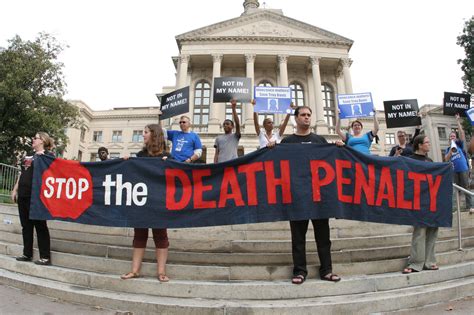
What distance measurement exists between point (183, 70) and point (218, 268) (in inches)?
1431

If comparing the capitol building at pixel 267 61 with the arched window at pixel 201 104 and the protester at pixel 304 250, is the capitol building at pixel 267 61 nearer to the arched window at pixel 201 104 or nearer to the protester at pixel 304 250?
the arched window at pixel 201 104

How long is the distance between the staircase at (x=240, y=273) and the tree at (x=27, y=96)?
69.6 ft

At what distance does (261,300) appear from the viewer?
383cm

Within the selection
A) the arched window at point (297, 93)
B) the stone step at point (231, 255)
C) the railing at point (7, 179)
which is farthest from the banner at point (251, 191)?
the arched window at point (297, 93)

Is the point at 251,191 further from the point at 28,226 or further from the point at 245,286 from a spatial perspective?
the point at 28,226

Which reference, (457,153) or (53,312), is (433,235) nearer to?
(457,153)

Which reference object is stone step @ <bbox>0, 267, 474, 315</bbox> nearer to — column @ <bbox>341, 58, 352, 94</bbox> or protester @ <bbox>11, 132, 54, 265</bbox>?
protester @ <bbox>11, 132, 54, 265</bbox>

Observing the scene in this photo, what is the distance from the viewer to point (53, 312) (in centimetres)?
360

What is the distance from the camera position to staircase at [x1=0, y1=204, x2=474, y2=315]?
3.73 m

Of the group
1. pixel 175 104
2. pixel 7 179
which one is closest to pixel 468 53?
pixel 175 104

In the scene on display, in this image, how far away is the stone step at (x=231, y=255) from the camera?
4.57m

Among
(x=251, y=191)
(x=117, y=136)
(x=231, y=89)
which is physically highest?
(x=117, y=136)

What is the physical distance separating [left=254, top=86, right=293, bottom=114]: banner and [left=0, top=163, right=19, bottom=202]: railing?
842 centimetres

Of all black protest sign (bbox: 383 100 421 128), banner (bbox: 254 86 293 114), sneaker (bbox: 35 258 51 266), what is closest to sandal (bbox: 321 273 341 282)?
sneaker (bbox: 35 258 51 266)
